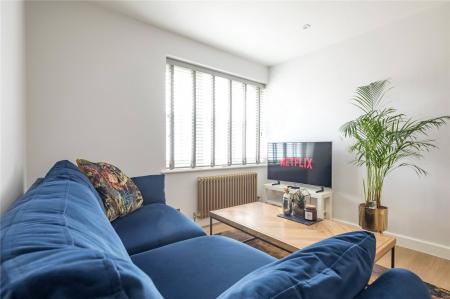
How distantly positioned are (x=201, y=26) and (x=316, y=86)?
185 cm

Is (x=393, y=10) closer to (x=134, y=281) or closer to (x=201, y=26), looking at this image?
(x=201, y=26)

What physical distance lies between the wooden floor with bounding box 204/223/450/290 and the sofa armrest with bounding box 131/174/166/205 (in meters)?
2.25

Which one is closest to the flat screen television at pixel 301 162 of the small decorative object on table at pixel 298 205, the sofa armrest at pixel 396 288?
the small decorative object on table at pixel 298 205

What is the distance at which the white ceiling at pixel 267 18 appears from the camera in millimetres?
2348

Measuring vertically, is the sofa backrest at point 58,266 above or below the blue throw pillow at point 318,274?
above

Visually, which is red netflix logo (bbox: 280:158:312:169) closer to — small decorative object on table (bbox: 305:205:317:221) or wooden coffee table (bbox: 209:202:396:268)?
wooden coffee table (bbox: 209:202:396:268)

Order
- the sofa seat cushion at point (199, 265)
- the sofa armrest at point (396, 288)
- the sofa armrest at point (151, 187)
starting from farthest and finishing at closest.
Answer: the sofa armrest at point (151, 187) → the sofa seat cushion at point (199, 265) → the sofa armrest at point (396, 288)

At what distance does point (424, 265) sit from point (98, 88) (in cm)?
368

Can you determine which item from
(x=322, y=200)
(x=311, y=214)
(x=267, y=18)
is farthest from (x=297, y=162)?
(x=267, y=18)

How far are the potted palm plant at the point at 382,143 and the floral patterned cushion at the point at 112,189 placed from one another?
7.53 feet

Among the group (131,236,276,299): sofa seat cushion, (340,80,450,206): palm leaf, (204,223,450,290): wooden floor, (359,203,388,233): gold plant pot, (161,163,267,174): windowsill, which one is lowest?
Answer: (204,223,450,290): wooden floor

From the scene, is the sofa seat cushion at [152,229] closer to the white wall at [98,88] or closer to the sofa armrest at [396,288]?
the white wall at [98,88]

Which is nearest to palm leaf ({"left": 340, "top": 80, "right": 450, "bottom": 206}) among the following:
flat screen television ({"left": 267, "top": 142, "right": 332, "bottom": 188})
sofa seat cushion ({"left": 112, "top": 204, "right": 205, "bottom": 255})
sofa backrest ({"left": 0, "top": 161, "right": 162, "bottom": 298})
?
flat screen television ({"left": 267, "top": 142, "right": 332, "bottom": 188})

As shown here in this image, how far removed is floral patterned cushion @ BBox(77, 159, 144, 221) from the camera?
171 centimetres
